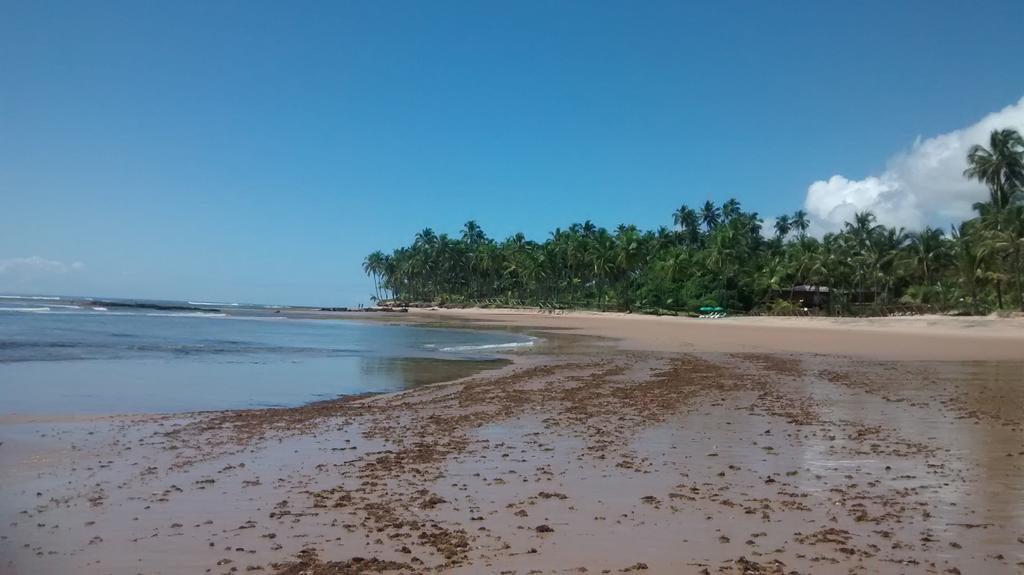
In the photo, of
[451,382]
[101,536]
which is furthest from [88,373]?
[101,536]

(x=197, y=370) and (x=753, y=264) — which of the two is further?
(x=753, y=264)

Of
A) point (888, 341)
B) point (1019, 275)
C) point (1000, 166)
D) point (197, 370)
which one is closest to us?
point (197, 370)

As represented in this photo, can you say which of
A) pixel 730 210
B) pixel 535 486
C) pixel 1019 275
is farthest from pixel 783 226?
pixel 535 486

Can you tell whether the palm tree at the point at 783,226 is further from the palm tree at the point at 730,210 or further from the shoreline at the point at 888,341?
the shoreline at the point at 888,341

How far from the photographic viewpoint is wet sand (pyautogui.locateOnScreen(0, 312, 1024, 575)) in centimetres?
555

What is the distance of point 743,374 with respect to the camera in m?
20.3

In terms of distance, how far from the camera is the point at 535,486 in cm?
772

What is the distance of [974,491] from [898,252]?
76.1 meters

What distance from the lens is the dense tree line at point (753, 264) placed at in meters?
57.2

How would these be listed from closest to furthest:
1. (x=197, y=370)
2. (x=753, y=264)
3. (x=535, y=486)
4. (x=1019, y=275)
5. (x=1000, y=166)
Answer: (x=535, y=486)
(x=197, y=370)
(x=1019, y=275)
(x=1000, y=166)
(x=753, y=264)

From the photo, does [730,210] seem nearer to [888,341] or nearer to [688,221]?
[688,221]

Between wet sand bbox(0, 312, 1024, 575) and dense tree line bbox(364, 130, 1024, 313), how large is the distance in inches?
1992

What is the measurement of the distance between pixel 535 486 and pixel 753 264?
8702cm

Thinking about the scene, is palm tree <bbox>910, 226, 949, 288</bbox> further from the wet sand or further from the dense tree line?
the wet sand
